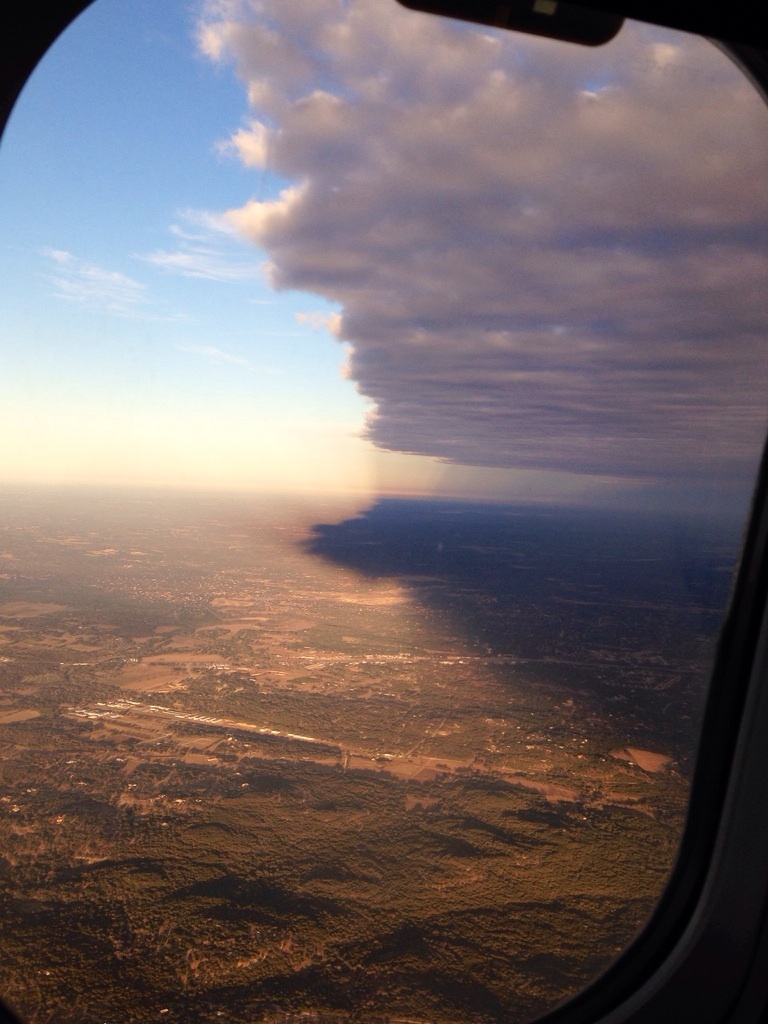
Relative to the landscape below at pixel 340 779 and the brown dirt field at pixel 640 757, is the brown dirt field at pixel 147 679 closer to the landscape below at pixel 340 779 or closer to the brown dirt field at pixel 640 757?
the landscape below at pixel 340 779

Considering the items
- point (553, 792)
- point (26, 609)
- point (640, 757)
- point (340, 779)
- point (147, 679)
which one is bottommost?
point (340, 779)

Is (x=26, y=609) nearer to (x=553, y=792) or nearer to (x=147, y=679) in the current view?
(x=147, y=679)

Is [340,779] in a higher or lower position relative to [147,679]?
lower

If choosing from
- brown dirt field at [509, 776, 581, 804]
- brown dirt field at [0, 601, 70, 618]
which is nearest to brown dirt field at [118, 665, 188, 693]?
brown dirt field at [0, 601, 70, 618]

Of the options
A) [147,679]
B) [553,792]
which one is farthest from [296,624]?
[553,792]

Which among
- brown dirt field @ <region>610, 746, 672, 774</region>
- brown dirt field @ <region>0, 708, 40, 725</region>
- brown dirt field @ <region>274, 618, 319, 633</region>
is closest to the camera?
brown dirt field @ <region>610, 746, 672, 774</region>

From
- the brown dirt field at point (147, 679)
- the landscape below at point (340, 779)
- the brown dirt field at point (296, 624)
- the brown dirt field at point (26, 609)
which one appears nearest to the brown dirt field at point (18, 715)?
the landscape below at point (340, 779)

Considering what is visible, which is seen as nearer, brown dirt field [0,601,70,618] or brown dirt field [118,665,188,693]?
brown dirt field [118,665,188,693]

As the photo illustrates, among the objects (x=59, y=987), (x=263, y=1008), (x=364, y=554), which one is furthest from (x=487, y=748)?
(x=364, y=554)

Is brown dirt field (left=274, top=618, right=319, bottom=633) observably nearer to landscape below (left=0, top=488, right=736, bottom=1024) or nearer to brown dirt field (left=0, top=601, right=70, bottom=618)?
landscape below (left=0, top=488, right=736, bottom=1024)

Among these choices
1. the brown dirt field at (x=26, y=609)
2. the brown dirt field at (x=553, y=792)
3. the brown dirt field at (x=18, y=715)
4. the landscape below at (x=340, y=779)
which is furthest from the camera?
the brown dirt field at (x=26, y=609)
